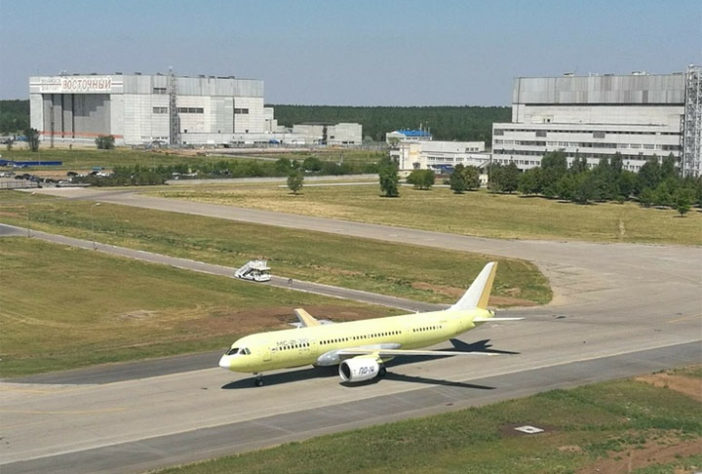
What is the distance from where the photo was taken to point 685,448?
5503 centimetres

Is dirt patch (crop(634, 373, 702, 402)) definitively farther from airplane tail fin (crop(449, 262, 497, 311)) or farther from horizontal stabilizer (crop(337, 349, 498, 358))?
airplane tail fin (crop(449, 262, 497, 311))

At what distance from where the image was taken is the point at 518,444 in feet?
181

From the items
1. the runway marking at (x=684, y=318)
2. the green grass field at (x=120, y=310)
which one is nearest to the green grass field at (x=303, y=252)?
the green grass field at (x=120, y=310)

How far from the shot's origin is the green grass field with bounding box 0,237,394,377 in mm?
79625

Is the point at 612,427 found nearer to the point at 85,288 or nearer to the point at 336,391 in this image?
the point at 336,391

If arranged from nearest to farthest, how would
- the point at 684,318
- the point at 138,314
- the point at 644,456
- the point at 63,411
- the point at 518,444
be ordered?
the point at 644,456 → the point at 518,444 → the point at 63,411 → the point at 684,318 → the point at 138,314

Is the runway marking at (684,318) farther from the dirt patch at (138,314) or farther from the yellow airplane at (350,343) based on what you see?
the dirt patch at (138,314)

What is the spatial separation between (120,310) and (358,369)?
38.7 m

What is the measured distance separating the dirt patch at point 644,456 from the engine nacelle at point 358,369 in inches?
771

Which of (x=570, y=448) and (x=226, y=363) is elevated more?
(x=226, y=363)

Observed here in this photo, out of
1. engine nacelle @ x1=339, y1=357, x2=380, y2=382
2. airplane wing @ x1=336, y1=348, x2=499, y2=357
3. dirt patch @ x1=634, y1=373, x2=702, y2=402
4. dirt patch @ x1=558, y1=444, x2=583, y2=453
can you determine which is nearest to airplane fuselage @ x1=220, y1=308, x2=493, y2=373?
airplane wing @ x1=336, y1=348, x2=499, y2=357

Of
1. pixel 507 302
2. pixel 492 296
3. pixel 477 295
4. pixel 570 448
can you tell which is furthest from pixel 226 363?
pixel 492 296

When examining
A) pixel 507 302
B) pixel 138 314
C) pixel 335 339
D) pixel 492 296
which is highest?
pixel 335 339

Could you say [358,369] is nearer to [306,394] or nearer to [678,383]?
[306,394]
